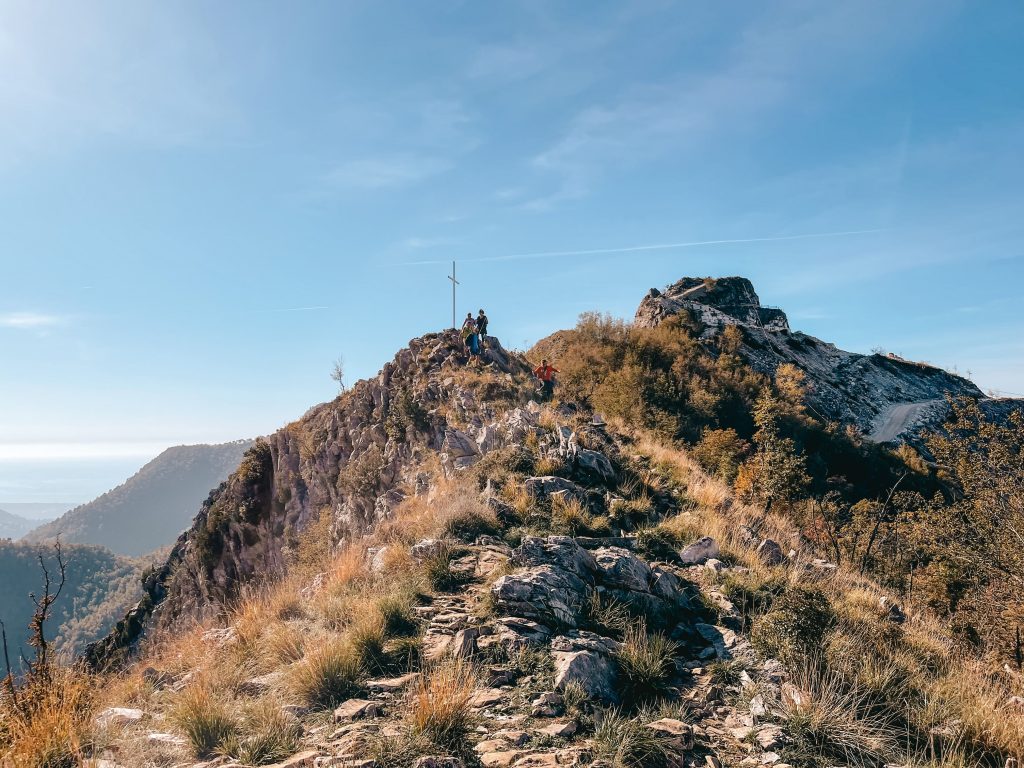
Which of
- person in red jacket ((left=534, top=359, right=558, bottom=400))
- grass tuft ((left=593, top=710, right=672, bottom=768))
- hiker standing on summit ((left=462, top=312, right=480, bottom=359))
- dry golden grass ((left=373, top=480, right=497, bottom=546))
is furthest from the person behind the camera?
hiker standing on summit ((left=462, top=312, right=480, bottom=359))

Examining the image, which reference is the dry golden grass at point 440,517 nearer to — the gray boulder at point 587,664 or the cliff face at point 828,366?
the gray boulder at point 587,664

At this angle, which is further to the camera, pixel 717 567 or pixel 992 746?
pixel 717 567

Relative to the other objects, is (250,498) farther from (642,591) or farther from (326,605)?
(642,591)

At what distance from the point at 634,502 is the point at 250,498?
31030 mm

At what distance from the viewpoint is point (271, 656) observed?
6387 millimetres

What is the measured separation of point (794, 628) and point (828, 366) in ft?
111

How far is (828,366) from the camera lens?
3512cm

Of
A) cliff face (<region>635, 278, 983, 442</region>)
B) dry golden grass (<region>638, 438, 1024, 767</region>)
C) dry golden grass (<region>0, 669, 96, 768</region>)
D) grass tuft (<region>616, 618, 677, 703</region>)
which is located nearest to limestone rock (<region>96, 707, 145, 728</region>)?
dry golden grass (<region>0, 669, 96, 768</region>)

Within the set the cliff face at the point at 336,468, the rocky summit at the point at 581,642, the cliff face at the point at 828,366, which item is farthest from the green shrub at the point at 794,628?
the cliff face at the point at 828,366

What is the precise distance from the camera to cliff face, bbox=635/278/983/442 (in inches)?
1223

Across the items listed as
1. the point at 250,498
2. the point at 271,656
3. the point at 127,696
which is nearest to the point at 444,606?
the point at 271,656

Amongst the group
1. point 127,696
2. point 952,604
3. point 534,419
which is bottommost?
point 952,604

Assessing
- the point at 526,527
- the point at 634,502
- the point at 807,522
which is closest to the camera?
the point at 526,527

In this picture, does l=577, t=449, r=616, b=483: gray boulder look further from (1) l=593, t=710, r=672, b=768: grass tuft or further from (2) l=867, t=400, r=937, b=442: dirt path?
(2) l=867, t=400, r=937, b=442: dirt path
